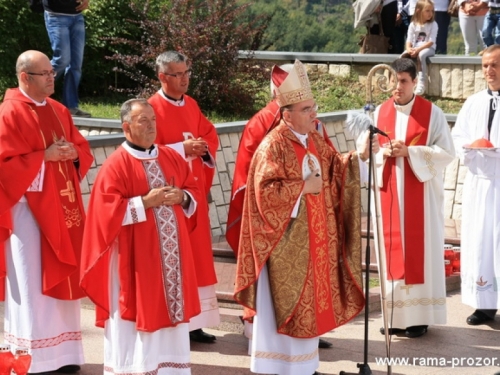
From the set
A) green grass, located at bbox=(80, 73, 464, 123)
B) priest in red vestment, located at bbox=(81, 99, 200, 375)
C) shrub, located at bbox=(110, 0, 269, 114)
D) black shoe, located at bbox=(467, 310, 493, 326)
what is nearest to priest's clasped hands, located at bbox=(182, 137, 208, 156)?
priest in red vestment, located at bbox=(81, 99, 200, 375)

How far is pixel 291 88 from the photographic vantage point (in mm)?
7090

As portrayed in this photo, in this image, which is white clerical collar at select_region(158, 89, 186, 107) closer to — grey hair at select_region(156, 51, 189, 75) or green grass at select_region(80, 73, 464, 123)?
grey hair at select_region(156, 51, 189, 75)

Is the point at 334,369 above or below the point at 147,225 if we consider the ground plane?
below

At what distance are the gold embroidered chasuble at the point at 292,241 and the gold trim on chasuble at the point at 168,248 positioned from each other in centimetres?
44

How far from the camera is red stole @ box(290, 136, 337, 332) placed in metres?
7.21

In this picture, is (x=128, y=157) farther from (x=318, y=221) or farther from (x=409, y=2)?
(x=409, y=2)

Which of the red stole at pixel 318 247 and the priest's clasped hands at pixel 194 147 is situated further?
the priest's clasped hands at pixel 194 147

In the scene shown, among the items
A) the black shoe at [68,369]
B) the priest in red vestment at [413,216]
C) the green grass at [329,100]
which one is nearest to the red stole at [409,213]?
the priest in red vestment at [413,216]

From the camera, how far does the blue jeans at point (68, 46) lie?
11.6 meters

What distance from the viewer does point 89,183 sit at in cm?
1008

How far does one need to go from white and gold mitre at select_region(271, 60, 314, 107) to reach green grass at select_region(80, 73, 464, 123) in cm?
547

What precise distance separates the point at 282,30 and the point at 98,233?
1628 centimetres

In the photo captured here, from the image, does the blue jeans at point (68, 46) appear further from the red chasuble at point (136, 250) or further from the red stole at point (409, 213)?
the red chasuble at point (136, 250)

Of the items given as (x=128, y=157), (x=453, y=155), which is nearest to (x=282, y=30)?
(x=453, y=155)
